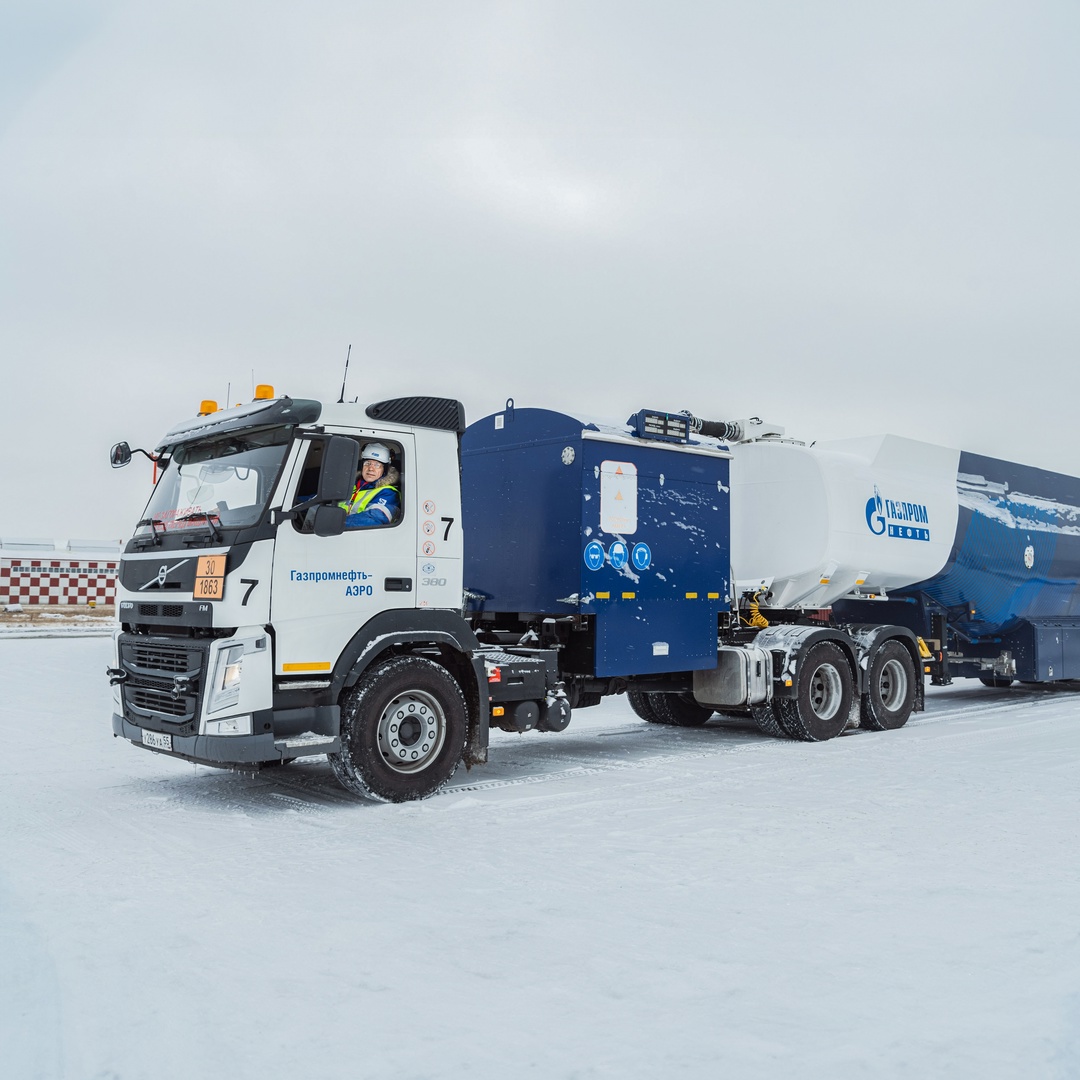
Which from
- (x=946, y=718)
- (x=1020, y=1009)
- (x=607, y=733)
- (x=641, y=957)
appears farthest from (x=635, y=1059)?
(x=946, y=718)

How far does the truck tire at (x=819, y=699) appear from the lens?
35.0 ft

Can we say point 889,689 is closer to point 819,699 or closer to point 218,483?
point 819,699

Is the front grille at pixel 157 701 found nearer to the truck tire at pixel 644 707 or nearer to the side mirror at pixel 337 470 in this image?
the side mirror at pixel 337 470

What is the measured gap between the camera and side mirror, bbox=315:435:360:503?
6.67 meters

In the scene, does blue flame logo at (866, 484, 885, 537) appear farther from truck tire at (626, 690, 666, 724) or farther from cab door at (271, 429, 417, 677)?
cab door at (271, 429, 417, 677)

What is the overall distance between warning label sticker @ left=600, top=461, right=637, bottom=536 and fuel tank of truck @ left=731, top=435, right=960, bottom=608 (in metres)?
2.15

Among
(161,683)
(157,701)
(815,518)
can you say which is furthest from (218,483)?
(815,518)

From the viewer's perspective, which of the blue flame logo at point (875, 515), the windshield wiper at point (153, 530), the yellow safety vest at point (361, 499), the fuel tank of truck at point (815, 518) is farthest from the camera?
the blue flame logo at point (875, 515)

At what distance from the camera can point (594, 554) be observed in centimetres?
901

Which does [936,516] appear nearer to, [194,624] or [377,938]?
[194,624]

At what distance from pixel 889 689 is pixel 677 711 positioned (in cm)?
237

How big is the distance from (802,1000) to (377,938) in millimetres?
1732

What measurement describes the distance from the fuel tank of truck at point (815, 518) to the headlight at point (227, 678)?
5.83 meters

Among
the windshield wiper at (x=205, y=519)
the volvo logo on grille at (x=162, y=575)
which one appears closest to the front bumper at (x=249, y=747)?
the volvo logo on grille at (x=162, y=575)
